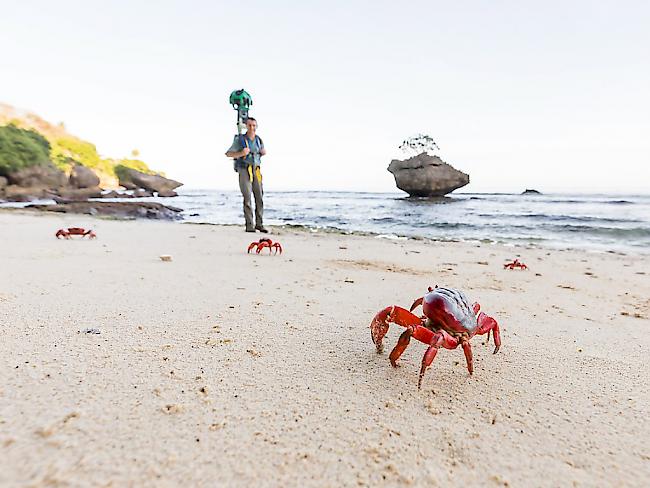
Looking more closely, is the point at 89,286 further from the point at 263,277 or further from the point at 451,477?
the point at 451,477

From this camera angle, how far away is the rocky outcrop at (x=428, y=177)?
3161 centimetres

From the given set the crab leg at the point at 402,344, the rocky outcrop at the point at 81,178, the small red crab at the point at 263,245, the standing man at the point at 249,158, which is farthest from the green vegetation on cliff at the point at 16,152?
the crab leg at the point at 402,344

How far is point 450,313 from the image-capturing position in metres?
1.57

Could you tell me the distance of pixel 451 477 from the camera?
98cm

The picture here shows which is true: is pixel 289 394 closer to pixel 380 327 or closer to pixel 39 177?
pixel 380 327

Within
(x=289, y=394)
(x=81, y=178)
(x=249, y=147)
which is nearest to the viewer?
(x=289, y=394)

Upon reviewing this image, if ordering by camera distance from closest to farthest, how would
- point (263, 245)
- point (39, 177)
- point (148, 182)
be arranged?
point (263, 245) < point (39, 177) < point (148, 182)

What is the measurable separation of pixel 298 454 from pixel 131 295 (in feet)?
6.28

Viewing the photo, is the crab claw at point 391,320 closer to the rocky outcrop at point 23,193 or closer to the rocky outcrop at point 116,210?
the rocky outcrop at point 116,210

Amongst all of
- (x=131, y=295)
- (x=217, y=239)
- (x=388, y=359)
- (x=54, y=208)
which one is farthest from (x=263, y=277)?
(x=54, y=208)

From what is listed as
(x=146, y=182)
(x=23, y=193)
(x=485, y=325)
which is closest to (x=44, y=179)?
(x=23, y=193)

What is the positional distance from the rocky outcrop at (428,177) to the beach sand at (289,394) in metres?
30.2

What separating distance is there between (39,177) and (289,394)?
106 feet

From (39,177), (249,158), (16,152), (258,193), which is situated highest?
(16,152)
